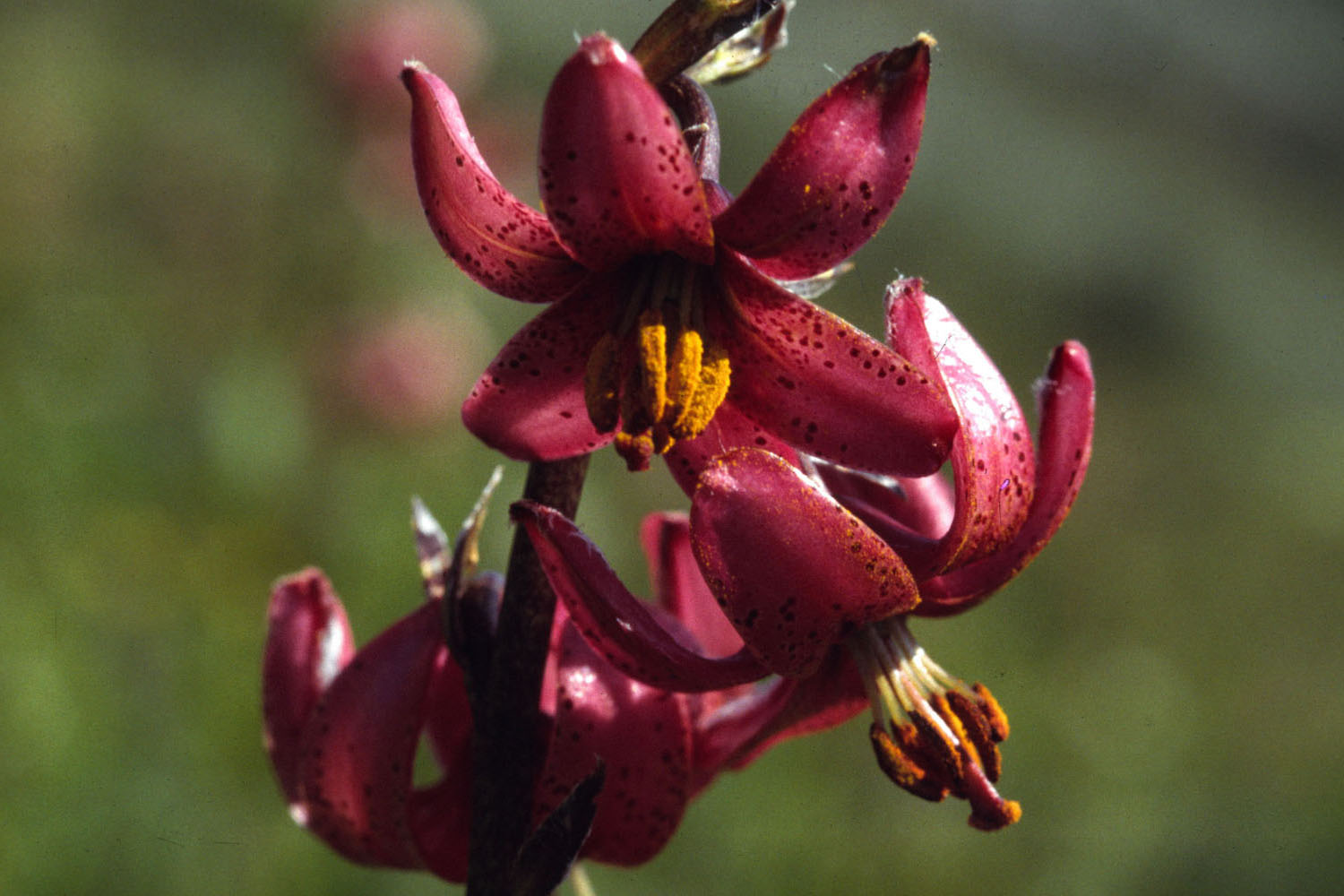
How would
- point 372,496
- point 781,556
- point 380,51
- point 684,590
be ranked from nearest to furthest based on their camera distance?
point 781,556, point 684,590, point 372,496, point 380,51

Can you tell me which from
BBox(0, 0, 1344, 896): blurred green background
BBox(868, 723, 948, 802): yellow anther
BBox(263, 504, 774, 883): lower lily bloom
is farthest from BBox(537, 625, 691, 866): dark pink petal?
BBox(0, 0, 1344, 896): blurred green background

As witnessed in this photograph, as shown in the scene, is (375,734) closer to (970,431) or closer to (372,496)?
(970,431)

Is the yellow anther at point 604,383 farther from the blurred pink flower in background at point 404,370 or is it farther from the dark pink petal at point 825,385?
the blurred pink flower in background at point 404,370

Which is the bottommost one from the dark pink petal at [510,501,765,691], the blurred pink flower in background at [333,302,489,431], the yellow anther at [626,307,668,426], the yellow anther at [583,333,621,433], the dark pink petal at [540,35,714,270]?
the blurred pink flower in background at [333,302,489,431]

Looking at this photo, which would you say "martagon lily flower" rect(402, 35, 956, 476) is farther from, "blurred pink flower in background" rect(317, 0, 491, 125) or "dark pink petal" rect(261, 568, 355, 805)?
"blurred pink flower in background" rect(317, 0, 491, 125)

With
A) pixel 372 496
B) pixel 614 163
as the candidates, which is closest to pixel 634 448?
pixel 614 163

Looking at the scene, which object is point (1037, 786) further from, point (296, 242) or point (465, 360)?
point (296, 242)

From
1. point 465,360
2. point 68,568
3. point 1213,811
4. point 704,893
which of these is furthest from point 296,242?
point 1213,811
